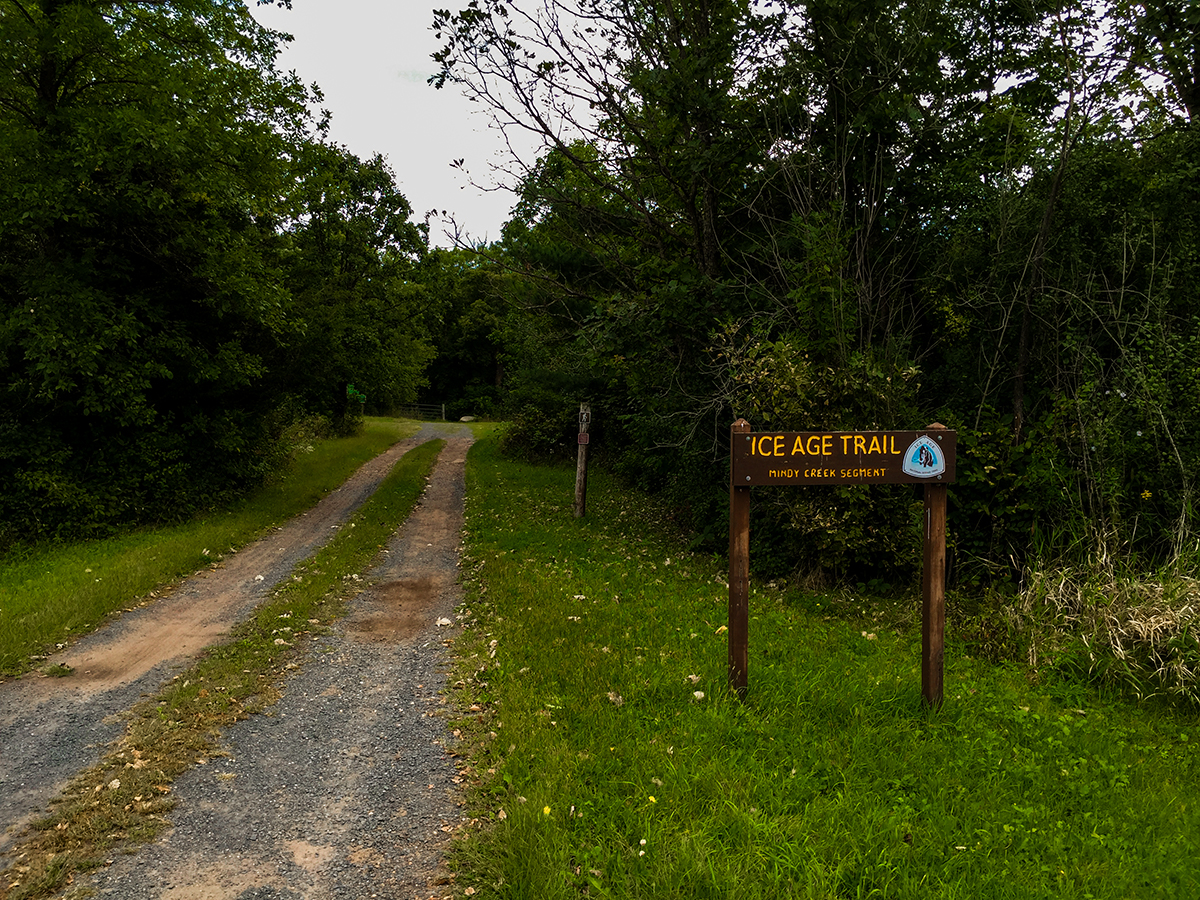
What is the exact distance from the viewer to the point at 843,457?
5332mm

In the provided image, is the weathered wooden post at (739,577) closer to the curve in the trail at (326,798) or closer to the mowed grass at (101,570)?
the curve in the trail at (326,798)

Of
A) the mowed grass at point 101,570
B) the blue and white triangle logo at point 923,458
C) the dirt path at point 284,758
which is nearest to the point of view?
the dirt path at point 284,758

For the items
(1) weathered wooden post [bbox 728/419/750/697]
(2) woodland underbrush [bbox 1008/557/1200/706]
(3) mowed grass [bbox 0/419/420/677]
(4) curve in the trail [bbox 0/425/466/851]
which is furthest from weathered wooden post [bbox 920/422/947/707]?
(3) mowed grass [bbox 0/419/420/677]

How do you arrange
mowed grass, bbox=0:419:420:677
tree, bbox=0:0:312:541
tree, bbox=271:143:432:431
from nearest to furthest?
mowed grass, bbox=0:419:420:677 → tree, bbox=0:0:312:541 → tree, bbox=271:143:432:431

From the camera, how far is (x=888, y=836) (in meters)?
3.77

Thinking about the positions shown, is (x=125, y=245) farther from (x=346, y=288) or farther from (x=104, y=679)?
(x=346, y=288)

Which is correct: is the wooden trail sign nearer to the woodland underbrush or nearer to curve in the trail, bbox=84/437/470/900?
the woodland underbrush

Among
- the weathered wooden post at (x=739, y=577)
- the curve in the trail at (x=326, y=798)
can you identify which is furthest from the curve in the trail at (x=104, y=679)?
the weathered wooden post at (x=739, y=577)

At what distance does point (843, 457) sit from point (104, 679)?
23.2ft

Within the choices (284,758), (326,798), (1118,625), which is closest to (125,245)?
(284,758)

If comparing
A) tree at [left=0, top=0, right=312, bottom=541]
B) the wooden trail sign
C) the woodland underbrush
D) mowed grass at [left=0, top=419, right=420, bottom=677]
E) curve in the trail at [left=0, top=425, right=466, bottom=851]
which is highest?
tree at [left=0, top=0, right=312, bottom=541]

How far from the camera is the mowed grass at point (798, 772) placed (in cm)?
351

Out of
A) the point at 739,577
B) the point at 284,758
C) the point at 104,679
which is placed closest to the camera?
the point at 284,758

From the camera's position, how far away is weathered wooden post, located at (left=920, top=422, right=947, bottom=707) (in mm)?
5367
